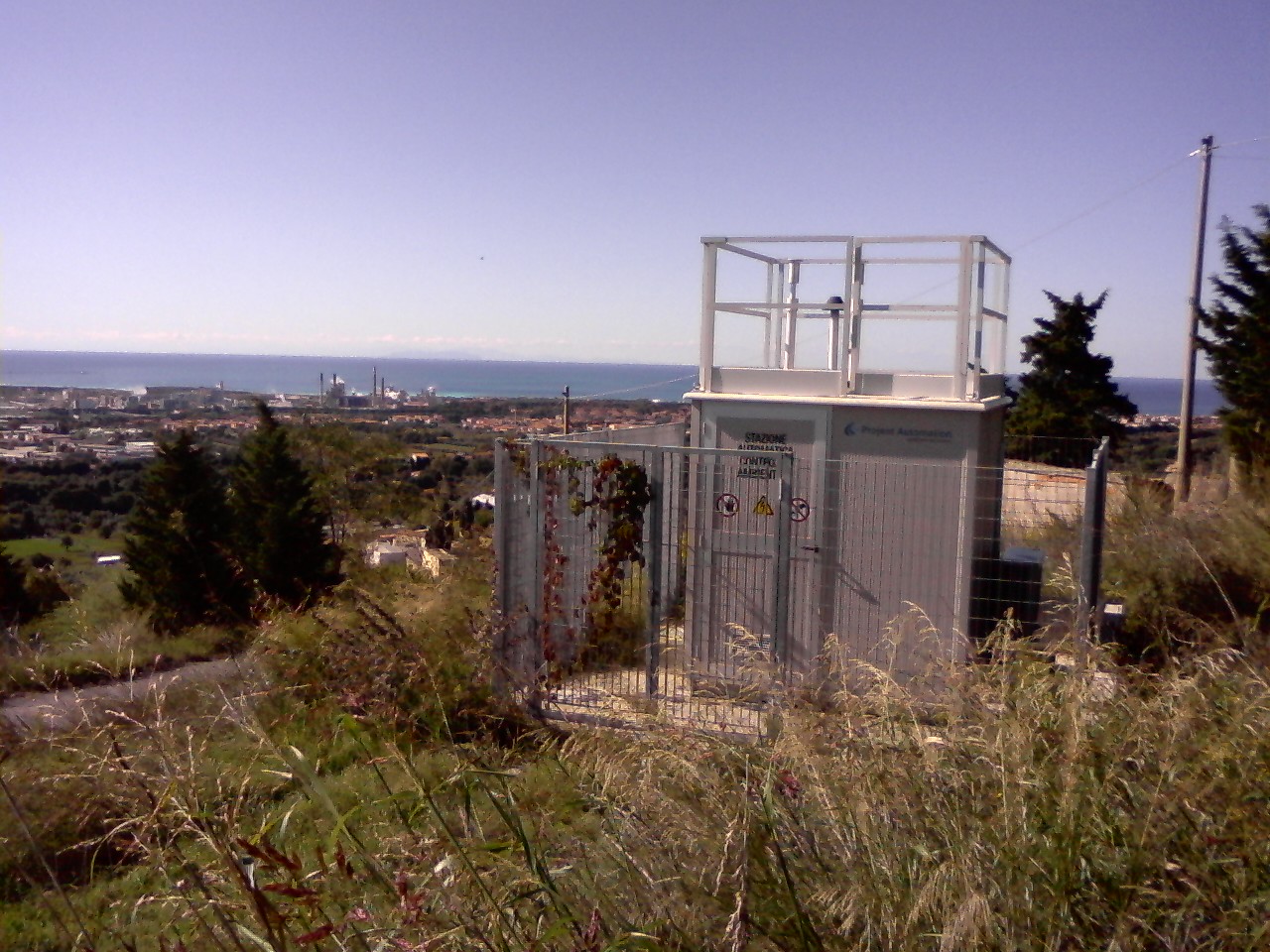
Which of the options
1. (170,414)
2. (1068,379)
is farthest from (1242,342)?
(170,414)

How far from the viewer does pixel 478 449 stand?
17.6m

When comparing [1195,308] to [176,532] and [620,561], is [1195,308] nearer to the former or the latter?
[620,561]

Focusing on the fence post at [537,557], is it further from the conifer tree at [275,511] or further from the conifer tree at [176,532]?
the conifer tree at [176,532]

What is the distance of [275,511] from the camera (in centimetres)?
2588

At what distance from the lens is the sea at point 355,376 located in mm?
33250

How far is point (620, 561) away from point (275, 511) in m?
21.2

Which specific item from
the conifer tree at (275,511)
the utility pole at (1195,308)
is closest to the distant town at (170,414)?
the conifer tree at (275,511)

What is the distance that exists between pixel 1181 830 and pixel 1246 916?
0.70 ft

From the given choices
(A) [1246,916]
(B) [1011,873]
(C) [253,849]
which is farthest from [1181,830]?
(C) [253,849]

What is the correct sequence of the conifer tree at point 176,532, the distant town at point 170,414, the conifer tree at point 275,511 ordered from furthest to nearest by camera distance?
the conifer tree at point 275,511 < the conifer tree at point 176,532 < the distant town at point 170,414

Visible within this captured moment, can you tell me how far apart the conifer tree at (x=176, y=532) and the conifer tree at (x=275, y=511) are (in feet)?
1.96

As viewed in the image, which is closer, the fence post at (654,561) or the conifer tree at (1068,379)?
the fence post at (654,561)

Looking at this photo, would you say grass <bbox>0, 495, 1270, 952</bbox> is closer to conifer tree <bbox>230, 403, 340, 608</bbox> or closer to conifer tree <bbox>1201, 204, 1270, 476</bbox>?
conifer tree <bbox>1201, 204, 1270, 476</bbox>

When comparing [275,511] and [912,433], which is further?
[275,511]
